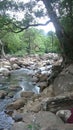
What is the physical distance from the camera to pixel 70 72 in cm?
1040

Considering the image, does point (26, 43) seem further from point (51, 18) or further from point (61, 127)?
point (61, 127)

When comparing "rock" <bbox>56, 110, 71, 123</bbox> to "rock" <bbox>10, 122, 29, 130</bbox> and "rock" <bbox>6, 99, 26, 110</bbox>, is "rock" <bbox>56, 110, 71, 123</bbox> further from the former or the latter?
"rock" <bbox>6, 99, 26, 110</bbox>

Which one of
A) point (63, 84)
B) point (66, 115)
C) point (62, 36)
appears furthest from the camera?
point (62, 36)

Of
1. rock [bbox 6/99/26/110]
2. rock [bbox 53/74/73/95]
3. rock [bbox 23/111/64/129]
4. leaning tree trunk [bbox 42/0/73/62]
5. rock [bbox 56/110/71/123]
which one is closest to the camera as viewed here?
rock [bbox 23/111/64/129]

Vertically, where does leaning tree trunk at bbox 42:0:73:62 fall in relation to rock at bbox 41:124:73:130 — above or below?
above

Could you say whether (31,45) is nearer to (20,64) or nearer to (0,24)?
(20,64)

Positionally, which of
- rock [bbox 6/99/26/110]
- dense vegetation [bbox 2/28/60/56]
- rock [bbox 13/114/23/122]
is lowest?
dense vegetation [bbox 2/28/60/56]

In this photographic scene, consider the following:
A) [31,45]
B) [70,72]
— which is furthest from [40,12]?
[31,45]

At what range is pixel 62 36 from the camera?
39.1 feet

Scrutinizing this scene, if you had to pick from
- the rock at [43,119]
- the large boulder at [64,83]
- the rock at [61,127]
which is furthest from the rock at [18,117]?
the large boulder at [64,83]

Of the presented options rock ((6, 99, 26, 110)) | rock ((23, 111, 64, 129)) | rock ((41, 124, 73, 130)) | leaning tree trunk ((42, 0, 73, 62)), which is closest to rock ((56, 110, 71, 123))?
rock ((23, 111, 64, 129))

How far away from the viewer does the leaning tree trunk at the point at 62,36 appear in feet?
38.5

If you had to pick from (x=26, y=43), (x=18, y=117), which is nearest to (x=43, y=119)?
(x=18, y=117)

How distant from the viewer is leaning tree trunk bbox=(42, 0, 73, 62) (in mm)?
11742
